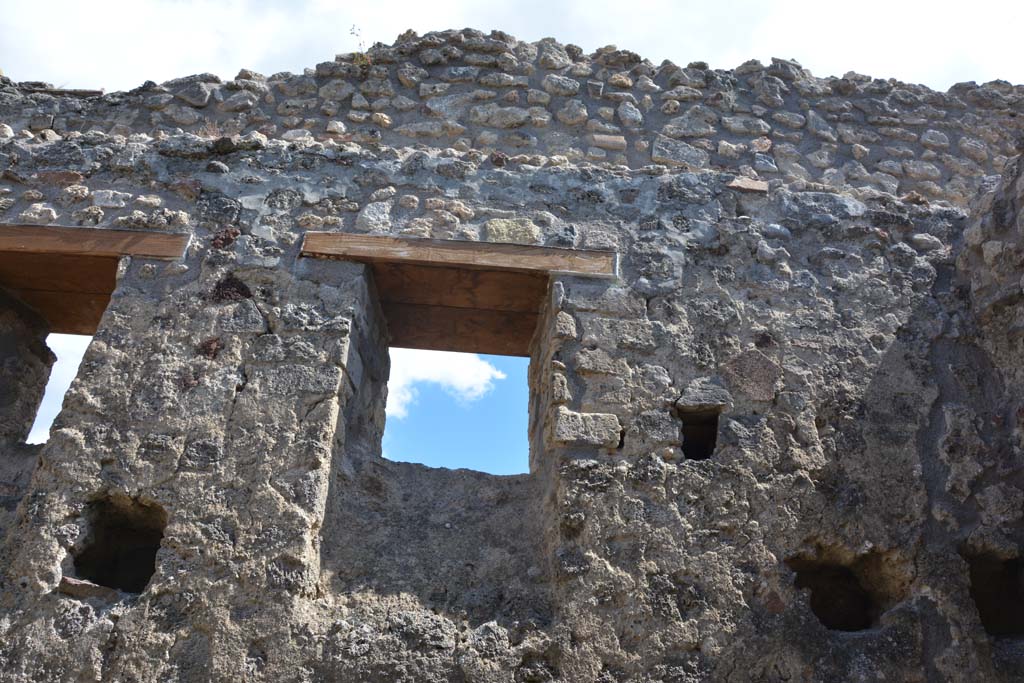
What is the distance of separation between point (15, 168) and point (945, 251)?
154 inches

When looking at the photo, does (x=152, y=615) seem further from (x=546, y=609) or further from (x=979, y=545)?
(x=979, y=545)

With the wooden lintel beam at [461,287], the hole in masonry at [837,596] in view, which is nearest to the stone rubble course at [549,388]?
the hole in masonry at [837,596]

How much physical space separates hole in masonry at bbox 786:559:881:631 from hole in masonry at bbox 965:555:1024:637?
0.36 meters

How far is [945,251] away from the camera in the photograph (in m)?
3.67

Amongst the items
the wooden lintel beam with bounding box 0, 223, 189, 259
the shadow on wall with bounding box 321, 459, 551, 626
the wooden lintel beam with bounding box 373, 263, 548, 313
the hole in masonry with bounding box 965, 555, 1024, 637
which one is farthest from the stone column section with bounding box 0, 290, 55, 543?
the hole in masonry with bounding box 965, 555, 1024, 637

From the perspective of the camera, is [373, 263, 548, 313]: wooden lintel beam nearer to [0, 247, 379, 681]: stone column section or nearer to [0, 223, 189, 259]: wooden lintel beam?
[0, 247, 379, 681]: stone column section

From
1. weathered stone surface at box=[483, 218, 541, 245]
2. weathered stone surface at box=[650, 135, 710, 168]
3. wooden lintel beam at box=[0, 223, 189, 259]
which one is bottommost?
wooden lintel beam at box=[0, 223, 189, 259]

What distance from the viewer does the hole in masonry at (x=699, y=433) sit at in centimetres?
322

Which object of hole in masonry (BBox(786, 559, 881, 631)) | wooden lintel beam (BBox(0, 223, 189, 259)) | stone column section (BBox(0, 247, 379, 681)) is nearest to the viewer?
stone column section (BBox(0, 247, 379, 681))

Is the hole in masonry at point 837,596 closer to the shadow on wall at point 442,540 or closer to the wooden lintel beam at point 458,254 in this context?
the shadow on wall at point 442,540

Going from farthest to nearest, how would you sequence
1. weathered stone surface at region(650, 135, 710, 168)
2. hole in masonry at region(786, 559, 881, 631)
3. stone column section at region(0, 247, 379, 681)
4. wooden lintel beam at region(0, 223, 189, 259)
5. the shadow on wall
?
weathered stone surface at region(650, 135, 710, 168) → wooden lintel beam at region(0, 223, 189, 259) → hole in masonry at region(786, 559, 881, 631) → the shadow on wall → stone column section at region(0, 247, 379, 681)

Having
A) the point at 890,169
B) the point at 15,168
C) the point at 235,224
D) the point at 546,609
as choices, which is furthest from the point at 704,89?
the point at 15,168

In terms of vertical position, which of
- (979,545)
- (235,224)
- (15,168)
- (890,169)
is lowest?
(979,545)

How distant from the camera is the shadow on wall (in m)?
2.88
